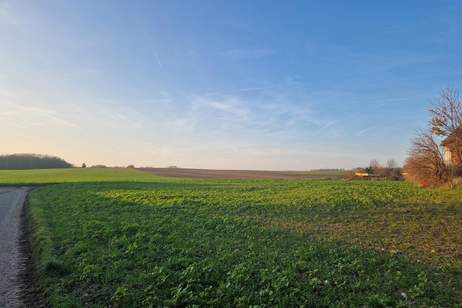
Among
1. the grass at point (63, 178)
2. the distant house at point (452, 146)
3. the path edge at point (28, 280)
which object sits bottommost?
the path edge at point (28, 280)

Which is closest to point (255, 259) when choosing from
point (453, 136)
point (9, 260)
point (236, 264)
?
point (236, 264)

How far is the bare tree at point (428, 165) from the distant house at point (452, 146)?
641mm

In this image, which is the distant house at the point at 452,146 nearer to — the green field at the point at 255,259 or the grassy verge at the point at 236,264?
the green field at the point at 255,259

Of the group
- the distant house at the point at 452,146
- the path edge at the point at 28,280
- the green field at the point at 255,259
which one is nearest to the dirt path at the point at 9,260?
the path edge at the point at 28,280

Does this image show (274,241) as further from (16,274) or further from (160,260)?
(16,274)

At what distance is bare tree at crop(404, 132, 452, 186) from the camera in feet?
84.7

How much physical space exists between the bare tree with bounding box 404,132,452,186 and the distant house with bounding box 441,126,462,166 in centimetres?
64

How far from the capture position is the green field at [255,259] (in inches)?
241

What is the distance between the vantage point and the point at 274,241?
10273 mm

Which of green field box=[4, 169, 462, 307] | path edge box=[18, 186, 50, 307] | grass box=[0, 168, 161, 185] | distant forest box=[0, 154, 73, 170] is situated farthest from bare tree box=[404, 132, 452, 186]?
distant forest box=[0, 154, 73, 170]

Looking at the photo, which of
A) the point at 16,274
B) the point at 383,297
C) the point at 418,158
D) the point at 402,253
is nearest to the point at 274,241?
the point at 402,253

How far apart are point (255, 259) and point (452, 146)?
77.7 ft

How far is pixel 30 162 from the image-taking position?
117 metres

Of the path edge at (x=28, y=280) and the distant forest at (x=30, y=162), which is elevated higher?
the distant forest at (x=30, y=162)
